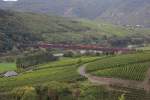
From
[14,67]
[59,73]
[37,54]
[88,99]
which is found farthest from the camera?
[37,54]

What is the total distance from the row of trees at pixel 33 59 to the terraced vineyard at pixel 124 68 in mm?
39630

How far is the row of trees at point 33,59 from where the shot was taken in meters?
171

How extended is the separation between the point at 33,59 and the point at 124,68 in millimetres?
62617

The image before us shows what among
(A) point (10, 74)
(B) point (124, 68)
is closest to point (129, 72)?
(B) point (124, 68)

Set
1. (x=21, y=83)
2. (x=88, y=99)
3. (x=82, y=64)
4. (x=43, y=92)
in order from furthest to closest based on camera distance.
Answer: (x=82, y=64) < (x=21, y=83) < (x=43, y=92) < (x=88, y=99)

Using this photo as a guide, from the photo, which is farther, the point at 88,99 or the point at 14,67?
the point at 14,67

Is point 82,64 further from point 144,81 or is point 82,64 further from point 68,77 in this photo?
point 144,81

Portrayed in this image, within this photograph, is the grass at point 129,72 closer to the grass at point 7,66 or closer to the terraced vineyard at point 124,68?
the terraced vineyard at point 124,68

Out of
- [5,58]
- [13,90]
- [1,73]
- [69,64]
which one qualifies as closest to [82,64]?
[69,64]

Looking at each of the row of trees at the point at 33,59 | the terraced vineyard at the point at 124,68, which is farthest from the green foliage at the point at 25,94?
the row of trees at the point at 33,59

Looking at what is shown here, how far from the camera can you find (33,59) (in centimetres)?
18025

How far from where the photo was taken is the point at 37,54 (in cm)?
18650

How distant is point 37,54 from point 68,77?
62275 mm

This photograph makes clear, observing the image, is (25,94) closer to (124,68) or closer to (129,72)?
(129,72)
